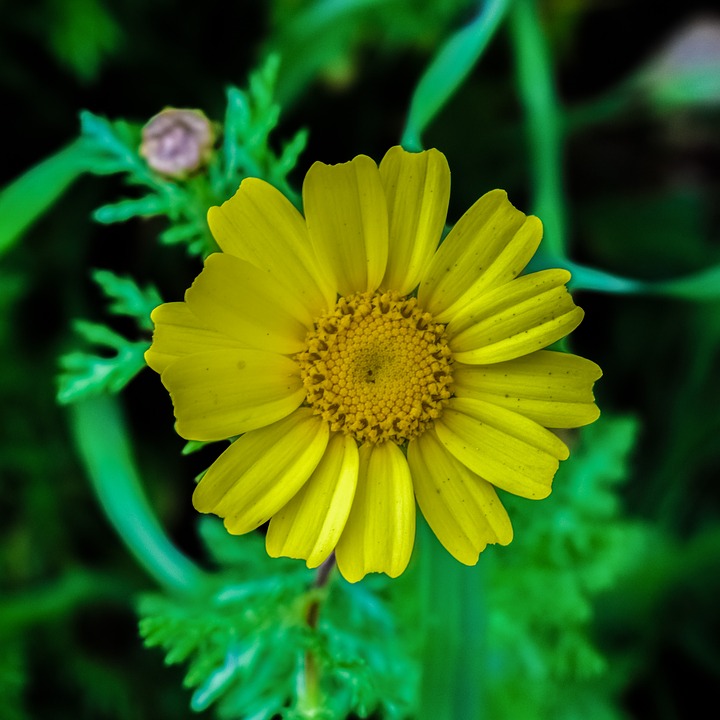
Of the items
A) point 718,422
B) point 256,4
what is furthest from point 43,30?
point 718,422

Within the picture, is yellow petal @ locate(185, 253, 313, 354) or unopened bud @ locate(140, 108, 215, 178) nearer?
yellow petal @ locate(185, 253, 313, 354)

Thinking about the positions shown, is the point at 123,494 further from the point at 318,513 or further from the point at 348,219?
the point at 348,219

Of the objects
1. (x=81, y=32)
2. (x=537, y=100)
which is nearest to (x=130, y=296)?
(x=81, y=32)

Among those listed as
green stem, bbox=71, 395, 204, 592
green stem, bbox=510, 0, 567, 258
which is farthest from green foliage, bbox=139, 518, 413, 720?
green stem, bbox=510, 0, 567, 258

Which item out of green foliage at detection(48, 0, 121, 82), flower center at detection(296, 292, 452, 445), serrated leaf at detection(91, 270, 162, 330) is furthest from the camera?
green foliage at detection(48, 0, 121, 82)

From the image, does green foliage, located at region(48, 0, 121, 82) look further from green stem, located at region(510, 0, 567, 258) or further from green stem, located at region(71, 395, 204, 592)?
green stem, located at region(510, 0, 567, 258)

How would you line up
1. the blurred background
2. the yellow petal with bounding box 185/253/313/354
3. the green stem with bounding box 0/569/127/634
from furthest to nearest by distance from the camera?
1. the blurred background
2. the green stem with bounding box 0/569/127/634
3. the yellow petal with bounding box 185/253/313/354

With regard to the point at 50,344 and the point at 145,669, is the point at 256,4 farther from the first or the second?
the point at 145,669
